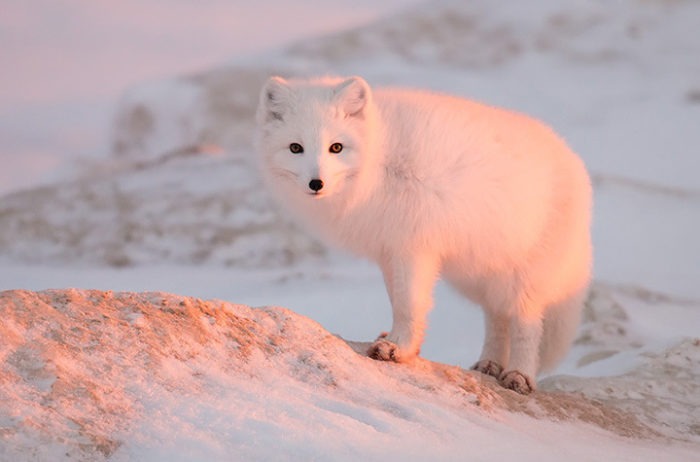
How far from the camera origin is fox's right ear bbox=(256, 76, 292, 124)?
347 centimetres

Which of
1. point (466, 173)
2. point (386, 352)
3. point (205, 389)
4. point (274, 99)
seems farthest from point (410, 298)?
point (205, 389)

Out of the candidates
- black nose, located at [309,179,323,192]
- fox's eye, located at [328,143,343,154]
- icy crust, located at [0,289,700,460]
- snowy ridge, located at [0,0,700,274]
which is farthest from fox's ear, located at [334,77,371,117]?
snowy ridge, located at [0,0,700,274]

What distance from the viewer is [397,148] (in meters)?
3.52

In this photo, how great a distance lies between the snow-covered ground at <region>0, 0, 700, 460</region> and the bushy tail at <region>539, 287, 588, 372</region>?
0.55 ft

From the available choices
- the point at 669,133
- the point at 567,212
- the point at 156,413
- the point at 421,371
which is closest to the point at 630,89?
the point at 669,133

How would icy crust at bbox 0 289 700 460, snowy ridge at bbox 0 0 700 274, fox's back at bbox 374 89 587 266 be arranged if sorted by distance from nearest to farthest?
icy crust at bbox 0 289 700 460, fox's back at bbox 374 89 587 266, snowy ridge at bbox 0 0 700 274

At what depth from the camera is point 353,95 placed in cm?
342

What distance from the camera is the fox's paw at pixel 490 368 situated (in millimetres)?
4062

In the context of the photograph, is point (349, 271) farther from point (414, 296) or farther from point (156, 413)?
point (156, 413)

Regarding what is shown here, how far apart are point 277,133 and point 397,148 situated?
0.47 meters

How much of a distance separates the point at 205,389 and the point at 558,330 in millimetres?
2171

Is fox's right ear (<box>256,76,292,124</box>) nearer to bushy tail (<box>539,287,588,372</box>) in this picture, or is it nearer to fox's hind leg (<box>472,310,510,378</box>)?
fox's hind leg (<box>472,310,510,378</box>)

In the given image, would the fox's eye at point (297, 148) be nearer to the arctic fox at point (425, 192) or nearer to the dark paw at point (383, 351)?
the arctic fox at point (425, 192)

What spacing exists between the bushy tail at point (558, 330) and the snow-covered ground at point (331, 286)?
0.55 feet
